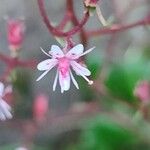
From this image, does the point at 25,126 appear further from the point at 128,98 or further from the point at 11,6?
the point at 11,6

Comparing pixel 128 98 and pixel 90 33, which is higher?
pixel 128 98

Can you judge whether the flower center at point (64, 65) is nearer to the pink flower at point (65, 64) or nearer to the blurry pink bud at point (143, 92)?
the pink flower at point (65, 64)

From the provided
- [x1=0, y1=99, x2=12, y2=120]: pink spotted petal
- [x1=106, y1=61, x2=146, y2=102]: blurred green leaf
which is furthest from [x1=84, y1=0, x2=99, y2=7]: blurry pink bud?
[x1=106, y1=61, x2=146, y2=102]: blurred green leaf

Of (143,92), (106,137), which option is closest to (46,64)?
(143,92)

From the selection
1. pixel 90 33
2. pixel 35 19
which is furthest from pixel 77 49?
pixel 35 19

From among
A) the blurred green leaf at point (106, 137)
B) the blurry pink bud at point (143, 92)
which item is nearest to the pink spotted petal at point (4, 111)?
the blurry pink bud at point (143, 92)
